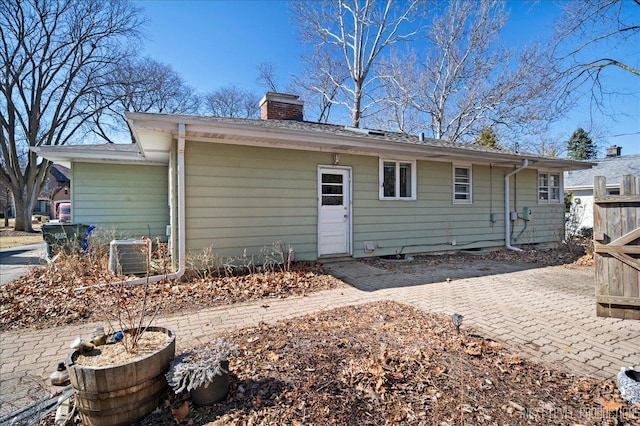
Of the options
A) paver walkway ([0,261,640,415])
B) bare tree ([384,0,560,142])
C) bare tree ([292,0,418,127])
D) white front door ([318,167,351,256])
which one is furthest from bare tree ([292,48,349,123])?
paver walkway ([0,261,640,415])

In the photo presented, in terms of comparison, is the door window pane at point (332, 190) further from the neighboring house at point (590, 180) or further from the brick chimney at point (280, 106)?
the neighboring house at point (590, 180)

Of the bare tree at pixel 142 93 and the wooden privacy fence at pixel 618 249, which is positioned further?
the bare tree at pixel 142 93

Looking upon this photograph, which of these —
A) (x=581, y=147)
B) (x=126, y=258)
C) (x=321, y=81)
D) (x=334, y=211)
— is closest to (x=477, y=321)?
(x=334, y=211)

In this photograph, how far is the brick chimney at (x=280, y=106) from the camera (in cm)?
932

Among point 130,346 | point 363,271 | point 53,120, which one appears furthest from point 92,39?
point 130,346

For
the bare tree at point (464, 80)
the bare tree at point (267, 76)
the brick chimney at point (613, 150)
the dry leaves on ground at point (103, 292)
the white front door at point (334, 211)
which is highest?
the bare tree at point (267, 76)

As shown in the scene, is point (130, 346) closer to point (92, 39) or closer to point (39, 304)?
point (39, 304)

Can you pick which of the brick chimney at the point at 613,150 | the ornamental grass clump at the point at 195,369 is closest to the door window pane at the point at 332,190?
the ornamental grass clump at the point at 195,369

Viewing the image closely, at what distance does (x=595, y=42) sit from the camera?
9.90 meters

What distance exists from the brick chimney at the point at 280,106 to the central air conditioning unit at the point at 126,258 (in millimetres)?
5289

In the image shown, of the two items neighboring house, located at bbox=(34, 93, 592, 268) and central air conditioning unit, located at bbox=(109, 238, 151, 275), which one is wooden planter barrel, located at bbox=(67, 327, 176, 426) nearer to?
neighboring house, located at bbox=(34, 93, 592, 268)

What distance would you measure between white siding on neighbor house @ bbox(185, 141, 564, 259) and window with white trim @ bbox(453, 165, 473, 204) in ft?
0.61

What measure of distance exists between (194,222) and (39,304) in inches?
95.5

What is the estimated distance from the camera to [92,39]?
1836cm
